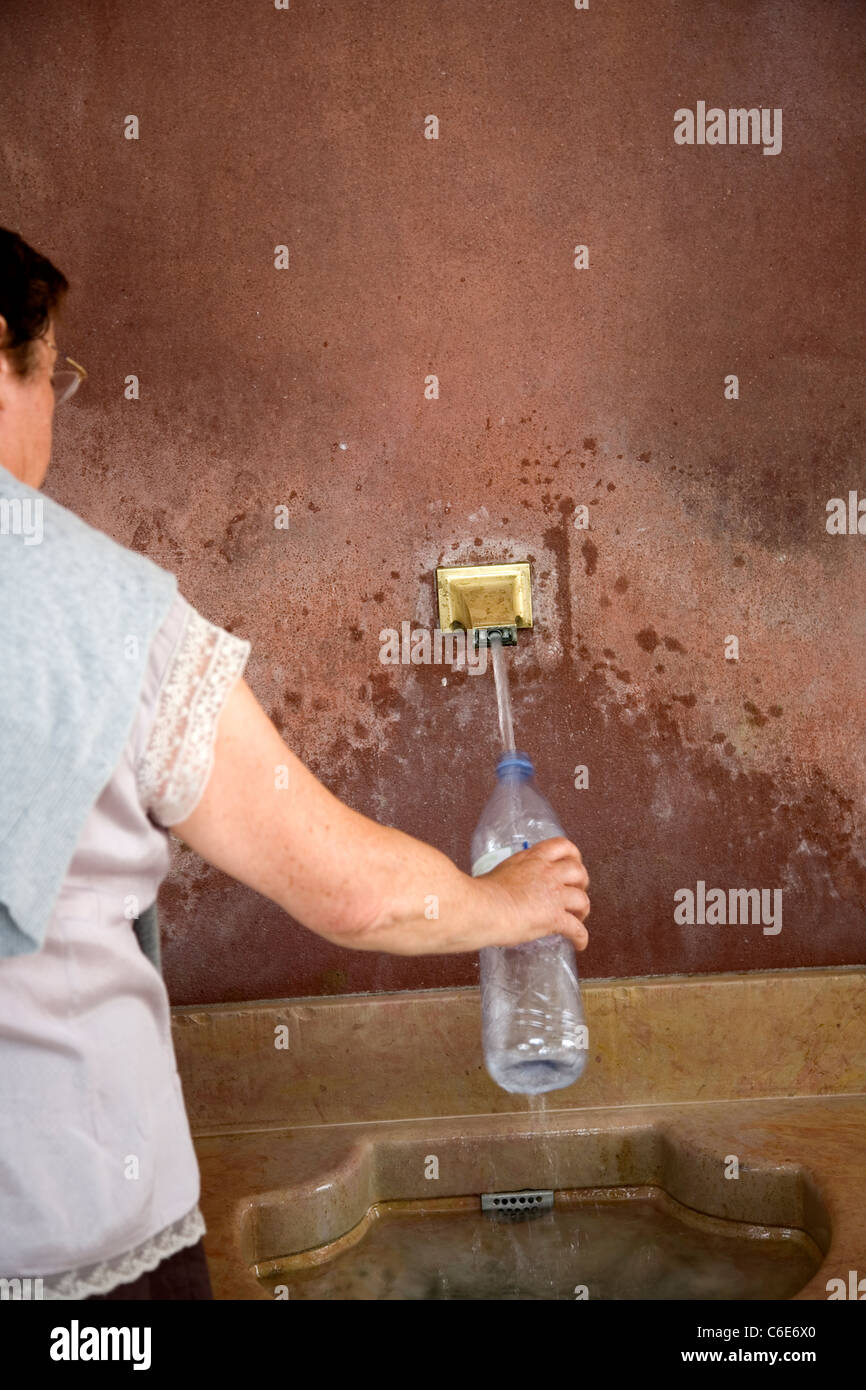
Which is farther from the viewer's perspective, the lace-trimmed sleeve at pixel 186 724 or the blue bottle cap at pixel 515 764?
the blue bottle cap at pixel 515 764

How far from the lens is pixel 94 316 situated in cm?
199

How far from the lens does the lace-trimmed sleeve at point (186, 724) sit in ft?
2.78

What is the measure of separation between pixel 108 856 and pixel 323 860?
0.16 m

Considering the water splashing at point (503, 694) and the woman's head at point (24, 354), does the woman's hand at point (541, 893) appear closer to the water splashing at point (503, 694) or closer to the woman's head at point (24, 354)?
the woman's head at point (24, 354)

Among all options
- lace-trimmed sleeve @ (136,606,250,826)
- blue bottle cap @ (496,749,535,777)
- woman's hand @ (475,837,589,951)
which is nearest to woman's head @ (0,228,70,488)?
lace-trimmed sleeve @ (136,606,250,826)

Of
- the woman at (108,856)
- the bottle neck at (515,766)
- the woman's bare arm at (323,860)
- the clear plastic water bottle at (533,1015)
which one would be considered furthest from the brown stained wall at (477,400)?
the woman at (108,856)

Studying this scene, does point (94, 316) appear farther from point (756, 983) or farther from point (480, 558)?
point (756, 983)

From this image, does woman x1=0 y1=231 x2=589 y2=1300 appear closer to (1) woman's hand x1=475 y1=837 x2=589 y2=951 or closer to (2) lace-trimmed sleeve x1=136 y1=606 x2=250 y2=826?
(2) lace-trimmed sleeve x1=136 y1=606 x2=250 y2=826

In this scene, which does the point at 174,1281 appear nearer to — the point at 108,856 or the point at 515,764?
the point at 108,856

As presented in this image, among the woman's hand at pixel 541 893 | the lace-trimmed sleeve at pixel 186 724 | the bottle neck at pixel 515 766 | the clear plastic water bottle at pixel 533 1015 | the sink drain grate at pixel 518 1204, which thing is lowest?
the sink drain grate at pixel 518 1204

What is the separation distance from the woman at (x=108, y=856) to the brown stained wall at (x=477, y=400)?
103 cm

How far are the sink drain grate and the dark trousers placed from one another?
95cm

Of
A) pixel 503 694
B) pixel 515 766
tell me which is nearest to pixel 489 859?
pixel 503 694

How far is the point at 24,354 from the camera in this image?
1001mm
